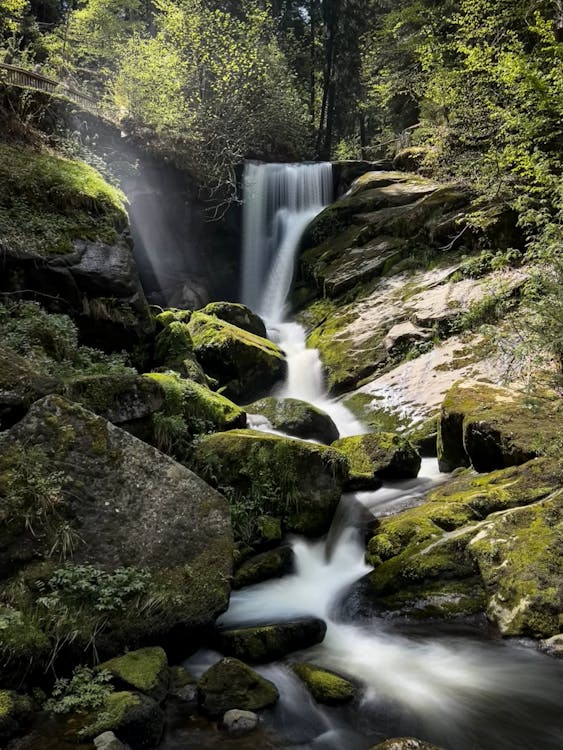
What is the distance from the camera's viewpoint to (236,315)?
15.8 m

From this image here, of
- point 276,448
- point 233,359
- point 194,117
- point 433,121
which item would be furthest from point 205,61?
point 276,448

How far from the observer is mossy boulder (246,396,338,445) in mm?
10203

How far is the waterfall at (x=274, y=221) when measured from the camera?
2068 cm

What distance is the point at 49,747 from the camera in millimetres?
3484

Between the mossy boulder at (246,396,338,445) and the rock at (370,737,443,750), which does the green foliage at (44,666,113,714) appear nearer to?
the rock at (370,737,443,750)

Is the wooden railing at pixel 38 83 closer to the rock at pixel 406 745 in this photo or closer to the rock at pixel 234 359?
the rock at pixel 234 359

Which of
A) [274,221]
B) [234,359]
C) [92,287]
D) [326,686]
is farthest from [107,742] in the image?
[274,221]

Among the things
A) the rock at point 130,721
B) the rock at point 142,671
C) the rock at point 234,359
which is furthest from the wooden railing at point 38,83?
the rock at point 130,721

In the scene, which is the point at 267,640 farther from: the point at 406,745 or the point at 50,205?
the point at 50,205

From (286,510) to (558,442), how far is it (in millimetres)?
3617

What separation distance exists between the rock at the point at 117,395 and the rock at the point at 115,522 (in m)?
0.74

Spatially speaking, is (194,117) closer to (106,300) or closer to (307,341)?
(307,341)

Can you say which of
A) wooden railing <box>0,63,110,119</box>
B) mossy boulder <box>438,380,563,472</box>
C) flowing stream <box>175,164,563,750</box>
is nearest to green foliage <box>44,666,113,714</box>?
flowing stream <box>175,164,563,750</box>

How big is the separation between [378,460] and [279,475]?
7.69ft
